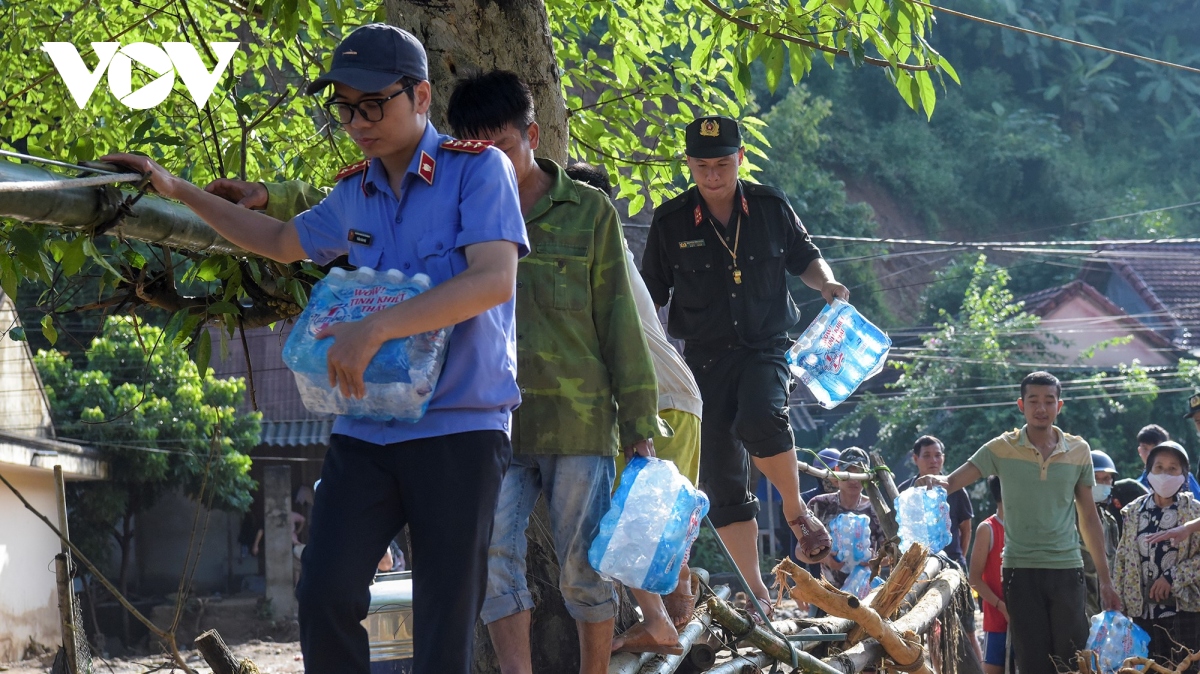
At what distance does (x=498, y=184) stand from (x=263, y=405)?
73.3 feet

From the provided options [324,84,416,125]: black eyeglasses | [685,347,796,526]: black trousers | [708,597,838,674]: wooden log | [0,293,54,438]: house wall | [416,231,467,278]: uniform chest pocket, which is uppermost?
[324,84,416,125]: black eyeglasses

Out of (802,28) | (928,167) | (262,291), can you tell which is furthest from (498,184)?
(928,167)

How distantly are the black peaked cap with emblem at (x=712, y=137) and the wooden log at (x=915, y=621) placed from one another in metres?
2.17

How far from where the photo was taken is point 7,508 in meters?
17.3

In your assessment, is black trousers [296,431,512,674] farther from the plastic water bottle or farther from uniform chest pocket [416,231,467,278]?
the plastic water bottle

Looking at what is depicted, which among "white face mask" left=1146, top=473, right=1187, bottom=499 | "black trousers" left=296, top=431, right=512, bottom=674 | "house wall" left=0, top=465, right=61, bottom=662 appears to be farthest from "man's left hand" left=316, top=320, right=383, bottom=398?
"house wall" left=0, top=465, right=61, bottom=662

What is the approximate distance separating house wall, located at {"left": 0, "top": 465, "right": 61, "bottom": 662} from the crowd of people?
13917 mm

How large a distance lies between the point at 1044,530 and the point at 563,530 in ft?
16.6

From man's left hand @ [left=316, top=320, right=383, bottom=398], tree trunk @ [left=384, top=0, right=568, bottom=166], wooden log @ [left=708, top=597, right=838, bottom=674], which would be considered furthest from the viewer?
wooden log @ [left=708, top=597, right=838, bottom=674]

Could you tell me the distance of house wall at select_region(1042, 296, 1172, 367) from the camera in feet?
95.9

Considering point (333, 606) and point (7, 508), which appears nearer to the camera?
point (333, 606)

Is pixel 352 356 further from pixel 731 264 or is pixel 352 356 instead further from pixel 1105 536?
pixel 1105 536

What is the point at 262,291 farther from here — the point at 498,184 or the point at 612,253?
the point at 498,184

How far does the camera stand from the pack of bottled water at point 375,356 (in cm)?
265
